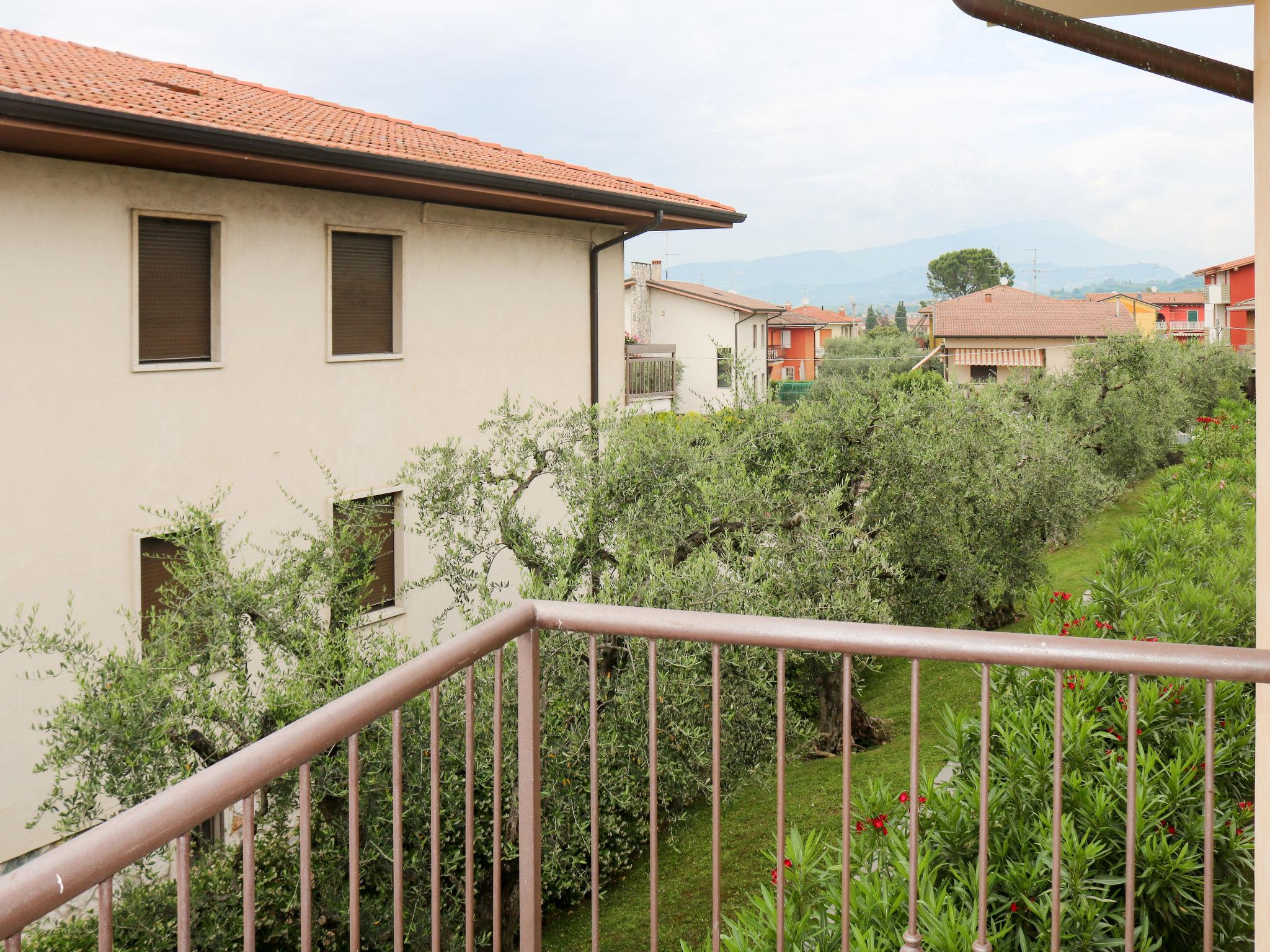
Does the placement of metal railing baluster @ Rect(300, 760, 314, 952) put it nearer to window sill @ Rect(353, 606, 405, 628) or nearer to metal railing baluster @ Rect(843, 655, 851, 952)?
metal railing baluster @ Rect(843, 655, 851, 952)

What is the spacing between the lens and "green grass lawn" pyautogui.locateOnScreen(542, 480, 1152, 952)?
7.43 metres

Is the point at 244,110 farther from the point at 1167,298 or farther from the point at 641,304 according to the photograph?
the point at 1167,298

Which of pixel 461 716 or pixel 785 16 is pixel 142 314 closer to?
pixel 461 716

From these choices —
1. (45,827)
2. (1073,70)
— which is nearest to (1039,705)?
(45,827)

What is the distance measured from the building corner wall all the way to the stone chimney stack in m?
50.3

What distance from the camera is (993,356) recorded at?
204 feet

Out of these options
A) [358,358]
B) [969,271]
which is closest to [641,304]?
[358,358]

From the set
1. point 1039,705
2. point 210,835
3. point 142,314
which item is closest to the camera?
point 1039,705

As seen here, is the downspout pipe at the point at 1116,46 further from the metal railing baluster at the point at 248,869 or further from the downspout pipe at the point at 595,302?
the downspout pipe at the point at 595,302

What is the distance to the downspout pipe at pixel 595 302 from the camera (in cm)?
1554

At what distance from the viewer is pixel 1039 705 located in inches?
156

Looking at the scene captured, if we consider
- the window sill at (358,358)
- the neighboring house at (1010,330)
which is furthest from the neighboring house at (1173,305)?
the window sill at (358,358)

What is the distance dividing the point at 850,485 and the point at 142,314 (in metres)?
6.89

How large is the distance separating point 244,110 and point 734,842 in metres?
8.63
